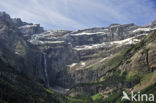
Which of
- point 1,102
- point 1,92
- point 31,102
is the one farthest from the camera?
point 31,102

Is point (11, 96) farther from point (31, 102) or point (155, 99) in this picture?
point (155, 99)

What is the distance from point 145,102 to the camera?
200 metres

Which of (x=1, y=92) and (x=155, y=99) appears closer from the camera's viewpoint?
(x=1, y=92)

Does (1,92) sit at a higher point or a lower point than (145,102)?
higher

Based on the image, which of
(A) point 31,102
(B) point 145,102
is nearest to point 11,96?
(A) point 31,102

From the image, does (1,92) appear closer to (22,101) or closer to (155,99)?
(22,101)

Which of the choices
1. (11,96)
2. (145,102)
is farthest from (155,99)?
(11,96)

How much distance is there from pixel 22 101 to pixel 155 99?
111 meters

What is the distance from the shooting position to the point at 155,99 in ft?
648

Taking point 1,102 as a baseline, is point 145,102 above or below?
below

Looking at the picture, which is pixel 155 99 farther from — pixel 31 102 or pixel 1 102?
pixel 1 102

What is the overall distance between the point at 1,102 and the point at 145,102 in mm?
120085

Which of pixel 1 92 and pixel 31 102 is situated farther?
pixel 31 102

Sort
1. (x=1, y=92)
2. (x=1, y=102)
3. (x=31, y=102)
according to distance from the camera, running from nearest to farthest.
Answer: (x=1, y=102) → (x=1, y=92) → (x=31, y=102)
